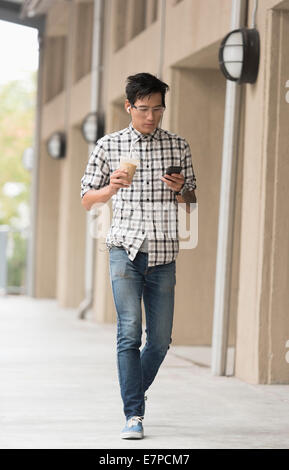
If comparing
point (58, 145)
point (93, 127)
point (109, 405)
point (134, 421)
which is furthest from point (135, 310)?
point (58, 145)

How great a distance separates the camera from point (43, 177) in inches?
705

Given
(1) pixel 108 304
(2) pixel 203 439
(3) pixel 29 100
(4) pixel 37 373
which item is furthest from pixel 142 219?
(3) pixel 29 100

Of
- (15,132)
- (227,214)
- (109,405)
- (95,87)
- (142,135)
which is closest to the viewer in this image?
(142,135)

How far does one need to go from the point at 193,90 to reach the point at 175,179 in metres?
5.20

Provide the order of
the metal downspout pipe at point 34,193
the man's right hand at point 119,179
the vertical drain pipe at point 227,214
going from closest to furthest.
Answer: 1. the man's right hand at point 119,179
2. the vertical drain pipe at point 227,214
3. the metal downspout pipe at point 34,193

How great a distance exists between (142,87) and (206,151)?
5024 millimetres

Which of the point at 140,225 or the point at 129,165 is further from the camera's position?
the point at 140,225

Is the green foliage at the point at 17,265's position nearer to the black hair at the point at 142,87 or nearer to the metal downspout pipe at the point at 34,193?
the metal downspout pipe at the point at 34,193

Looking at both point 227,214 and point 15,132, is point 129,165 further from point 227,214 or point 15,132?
point 15,132

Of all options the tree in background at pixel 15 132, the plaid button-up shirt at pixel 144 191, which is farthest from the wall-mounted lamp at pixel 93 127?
the tree in background at pixel 15 132

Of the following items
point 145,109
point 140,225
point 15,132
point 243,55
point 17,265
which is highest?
point 15,132

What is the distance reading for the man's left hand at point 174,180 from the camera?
15.4 feet

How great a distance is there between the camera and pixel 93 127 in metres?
12.6

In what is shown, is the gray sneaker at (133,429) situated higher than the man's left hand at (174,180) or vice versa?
the man's left hand at (174,180)
